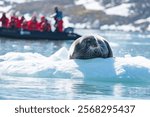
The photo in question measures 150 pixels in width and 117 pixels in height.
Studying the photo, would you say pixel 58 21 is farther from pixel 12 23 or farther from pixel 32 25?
pixel 12 23

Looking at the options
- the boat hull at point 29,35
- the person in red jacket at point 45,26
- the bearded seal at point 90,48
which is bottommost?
the boat hull at point 29,35

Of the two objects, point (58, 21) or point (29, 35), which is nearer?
point (29, 35)

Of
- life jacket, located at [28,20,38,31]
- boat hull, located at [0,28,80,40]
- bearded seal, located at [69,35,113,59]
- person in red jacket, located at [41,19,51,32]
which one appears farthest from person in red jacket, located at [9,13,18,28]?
bearded seal, located at [69,35,113,59]

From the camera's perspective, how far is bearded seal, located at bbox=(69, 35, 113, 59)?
2209 cm

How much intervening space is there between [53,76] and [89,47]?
1.70m

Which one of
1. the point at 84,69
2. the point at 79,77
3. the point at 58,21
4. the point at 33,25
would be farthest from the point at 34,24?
the point at 79,77

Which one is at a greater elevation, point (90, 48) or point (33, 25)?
point (90, 48)

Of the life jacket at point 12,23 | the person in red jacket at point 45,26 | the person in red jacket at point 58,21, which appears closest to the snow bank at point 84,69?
the life jacket at point 12,23

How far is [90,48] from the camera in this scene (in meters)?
22.1

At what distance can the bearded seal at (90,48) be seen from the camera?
72.5 ft

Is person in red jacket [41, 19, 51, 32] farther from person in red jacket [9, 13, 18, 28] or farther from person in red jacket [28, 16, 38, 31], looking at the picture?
person in red jacket [9, 13, 18, 28]

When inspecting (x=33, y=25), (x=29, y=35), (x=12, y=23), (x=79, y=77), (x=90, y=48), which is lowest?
(x=29, y=35)

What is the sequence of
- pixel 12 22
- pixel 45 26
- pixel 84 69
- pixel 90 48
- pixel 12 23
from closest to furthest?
pixel 84 69, pixel 90 48, pixel 12 23, pixel 12 22, pixel 45 26

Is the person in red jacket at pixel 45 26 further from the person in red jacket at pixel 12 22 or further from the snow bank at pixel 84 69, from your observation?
the snow bank at pixel 84 69
